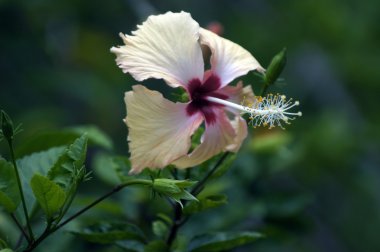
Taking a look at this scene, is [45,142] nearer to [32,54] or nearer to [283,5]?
[32,54]

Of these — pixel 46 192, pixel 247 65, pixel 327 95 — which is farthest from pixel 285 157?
pixel 327 95

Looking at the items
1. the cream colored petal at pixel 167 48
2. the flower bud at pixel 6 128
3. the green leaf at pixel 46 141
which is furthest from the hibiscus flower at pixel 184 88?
the green leaf at pixel 46 141

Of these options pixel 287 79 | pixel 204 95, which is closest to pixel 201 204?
pixel 204 95

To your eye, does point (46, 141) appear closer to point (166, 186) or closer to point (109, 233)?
point (109, 233)

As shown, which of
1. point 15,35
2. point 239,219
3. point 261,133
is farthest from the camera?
point 15,35

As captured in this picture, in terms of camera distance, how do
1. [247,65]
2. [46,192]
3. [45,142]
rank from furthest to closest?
[45,142]
[247,65]
[46,192]
